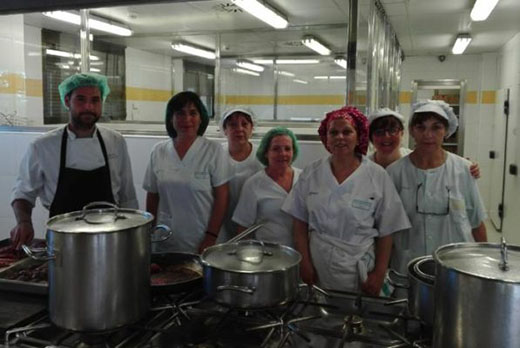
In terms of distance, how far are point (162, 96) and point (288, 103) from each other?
5.52 feet

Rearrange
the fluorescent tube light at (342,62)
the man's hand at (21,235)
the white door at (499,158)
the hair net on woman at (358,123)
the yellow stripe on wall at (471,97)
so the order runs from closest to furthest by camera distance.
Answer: the man's hand at (21,235) < the hair net on woman at (358,123) < the fluorescent tube light at (342,62) < the white door at (499,158) < the yellow stripe on wall at (471,97)

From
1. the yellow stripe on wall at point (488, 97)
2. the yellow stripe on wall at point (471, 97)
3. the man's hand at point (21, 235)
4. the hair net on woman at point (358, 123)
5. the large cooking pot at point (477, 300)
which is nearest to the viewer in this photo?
the large cooking pot at point (477, 300)

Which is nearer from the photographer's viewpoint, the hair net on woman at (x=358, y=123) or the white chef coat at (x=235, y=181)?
the hair net on woman at (x=358, y=123)

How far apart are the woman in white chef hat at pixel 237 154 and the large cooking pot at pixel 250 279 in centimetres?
96

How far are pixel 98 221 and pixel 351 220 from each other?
88 cm

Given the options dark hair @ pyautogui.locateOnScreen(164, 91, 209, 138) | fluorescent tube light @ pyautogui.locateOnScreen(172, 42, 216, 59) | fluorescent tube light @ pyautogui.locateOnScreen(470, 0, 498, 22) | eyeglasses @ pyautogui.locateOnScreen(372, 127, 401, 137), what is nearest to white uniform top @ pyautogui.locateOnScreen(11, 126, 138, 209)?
dark hair @ pyautogui.locateOnScreen(164, 91, 209, 138)

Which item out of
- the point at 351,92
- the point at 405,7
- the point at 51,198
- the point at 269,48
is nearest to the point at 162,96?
the point at 269,48

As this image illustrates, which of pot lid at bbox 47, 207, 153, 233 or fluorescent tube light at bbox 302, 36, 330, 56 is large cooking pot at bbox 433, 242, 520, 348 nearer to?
pot lid at bbox 47, 207, 153, 233

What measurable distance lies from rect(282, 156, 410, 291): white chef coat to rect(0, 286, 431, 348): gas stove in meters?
0.48

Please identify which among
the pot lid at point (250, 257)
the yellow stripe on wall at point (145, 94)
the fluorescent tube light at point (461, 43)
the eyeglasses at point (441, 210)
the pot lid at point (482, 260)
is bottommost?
the pot lid at point (250, 257)

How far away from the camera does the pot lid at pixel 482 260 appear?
0.74m

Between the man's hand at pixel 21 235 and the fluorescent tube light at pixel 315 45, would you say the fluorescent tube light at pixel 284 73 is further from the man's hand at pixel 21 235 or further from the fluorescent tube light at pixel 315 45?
the man's hand at pixel 21 235

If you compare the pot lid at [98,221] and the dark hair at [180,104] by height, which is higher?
the dark hair at [180,104]

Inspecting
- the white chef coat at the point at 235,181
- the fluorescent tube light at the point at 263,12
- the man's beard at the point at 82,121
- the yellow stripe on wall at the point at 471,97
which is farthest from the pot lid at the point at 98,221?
the yellow stripe on wall at the point at 471,97
